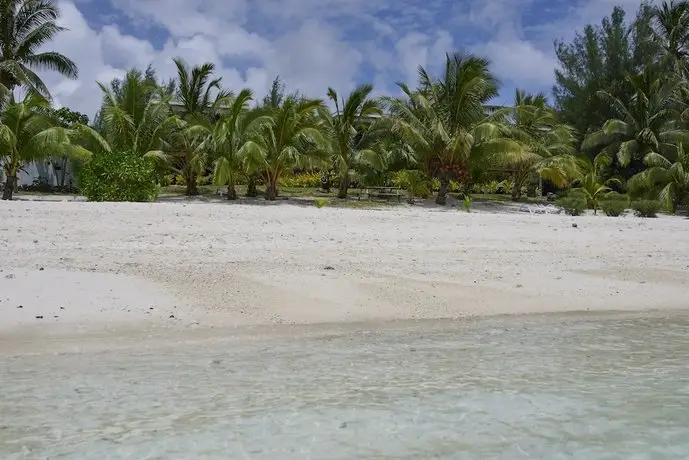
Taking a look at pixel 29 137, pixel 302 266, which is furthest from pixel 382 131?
pixel 302 266

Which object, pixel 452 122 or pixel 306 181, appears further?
pixel 306 181

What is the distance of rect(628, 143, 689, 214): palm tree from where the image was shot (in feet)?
74.7

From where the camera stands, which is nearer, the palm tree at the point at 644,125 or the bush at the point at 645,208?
the bush at the point at 645,208

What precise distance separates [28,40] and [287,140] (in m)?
11.7

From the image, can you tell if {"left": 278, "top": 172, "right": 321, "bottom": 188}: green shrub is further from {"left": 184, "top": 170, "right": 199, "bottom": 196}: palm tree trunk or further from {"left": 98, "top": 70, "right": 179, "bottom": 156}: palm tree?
{"left": 98, "top": 70, "right": 179, "bottom": 156}: palm tree

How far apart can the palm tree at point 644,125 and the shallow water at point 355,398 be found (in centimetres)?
2529

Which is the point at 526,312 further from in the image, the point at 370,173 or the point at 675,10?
the point at 675,10

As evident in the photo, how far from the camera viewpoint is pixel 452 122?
25422 mm

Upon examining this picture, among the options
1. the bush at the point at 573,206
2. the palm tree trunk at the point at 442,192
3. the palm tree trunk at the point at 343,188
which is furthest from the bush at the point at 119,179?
the bush at the point at 573,206

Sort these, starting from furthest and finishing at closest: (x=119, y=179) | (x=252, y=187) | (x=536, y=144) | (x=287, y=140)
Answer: (x=536, y=144) < (x=252, y=187) < (x=287, y=140) < (x=119, y=179)

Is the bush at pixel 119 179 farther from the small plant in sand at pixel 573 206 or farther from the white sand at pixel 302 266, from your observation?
the small plant in sand at pixel 573 206

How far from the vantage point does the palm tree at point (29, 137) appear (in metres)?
19.1

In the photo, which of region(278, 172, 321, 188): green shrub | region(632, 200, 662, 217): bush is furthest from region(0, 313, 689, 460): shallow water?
region(278, 172, 321, 188): green shrub

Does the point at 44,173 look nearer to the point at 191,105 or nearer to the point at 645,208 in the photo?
the point at 191,105
